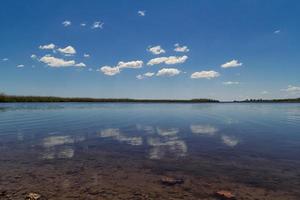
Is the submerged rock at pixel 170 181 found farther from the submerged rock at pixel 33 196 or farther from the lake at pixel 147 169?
the submerged rock at pixel 33 196

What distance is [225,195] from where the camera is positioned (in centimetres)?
870

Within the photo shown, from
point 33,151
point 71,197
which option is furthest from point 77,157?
point 71,197

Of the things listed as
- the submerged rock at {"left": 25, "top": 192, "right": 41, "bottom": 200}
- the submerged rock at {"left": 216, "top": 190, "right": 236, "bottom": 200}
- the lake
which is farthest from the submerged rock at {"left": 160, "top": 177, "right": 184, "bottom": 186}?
the submerged rock at {"left": 25, "top": 192, "right": 41, "bottom": 200}

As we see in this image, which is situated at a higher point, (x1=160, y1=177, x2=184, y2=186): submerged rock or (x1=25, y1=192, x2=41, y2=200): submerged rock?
(x1=25, y1=192, x2=41, y2=200): submerged rock

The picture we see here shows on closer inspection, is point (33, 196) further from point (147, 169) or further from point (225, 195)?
point (225, 195)

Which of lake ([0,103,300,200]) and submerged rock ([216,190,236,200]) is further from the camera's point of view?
lake ([0,103,300,200])

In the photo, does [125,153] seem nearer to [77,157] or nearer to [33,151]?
[77,157]

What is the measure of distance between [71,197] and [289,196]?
7.44 metres

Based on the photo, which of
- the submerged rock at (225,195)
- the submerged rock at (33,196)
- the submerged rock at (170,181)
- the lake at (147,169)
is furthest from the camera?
the submerged rock at (170,181)

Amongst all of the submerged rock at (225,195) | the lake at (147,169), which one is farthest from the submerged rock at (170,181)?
the submerged rock at (225,195)

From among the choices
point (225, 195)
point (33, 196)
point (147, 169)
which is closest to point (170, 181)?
A: point (147, 169)

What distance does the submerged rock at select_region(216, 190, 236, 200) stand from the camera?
8.52 m

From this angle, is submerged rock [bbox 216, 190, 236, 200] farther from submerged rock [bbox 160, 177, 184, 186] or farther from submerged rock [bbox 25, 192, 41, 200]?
submerged rock [bbox 25, 192, 41, 200]

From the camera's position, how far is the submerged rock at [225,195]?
8.52 metres
